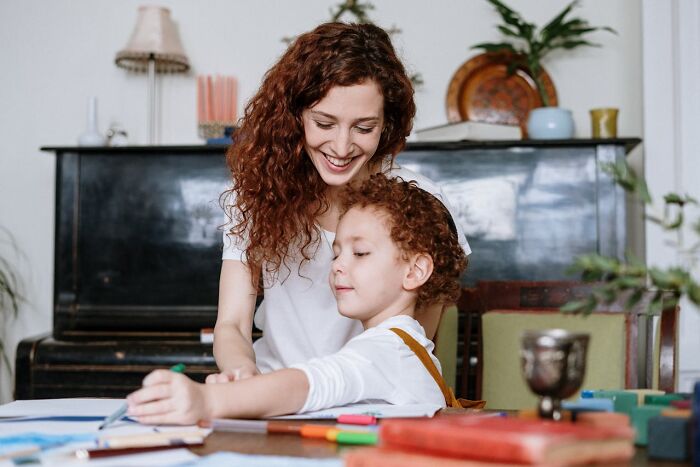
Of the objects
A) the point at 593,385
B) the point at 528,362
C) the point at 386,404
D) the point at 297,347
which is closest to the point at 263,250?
the point at 297,347

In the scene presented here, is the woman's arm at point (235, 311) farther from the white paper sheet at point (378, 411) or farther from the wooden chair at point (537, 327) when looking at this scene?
the wooden chair at point (537, 327)

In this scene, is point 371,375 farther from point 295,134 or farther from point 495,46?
point 495,46

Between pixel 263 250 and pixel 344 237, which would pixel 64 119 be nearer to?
pixel 263 250

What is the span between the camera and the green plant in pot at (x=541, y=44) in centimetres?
324

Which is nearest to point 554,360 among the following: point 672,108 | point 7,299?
point 672,108

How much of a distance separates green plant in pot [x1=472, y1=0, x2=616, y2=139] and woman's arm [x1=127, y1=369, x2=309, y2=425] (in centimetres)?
225

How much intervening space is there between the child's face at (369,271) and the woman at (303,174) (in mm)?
218

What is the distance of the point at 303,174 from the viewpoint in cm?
193

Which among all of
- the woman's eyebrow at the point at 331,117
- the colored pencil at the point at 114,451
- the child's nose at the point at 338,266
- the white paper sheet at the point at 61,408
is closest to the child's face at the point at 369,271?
the child's nose at the point at 338,266

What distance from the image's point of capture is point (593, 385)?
6.70 feet

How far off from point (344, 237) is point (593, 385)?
32.1 inches

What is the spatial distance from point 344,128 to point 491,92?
2.00 metres

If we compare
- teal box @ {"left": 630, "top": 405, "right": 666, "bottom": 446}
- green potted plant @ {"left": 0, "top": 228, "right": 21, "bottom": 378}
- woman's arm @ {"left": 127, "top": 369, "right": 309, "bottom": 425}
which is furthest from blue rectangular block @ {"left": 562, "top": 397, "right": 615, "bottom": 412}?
green potted plant @ {"left": 0, "top": 228, "right": 21, "bottom": 378}

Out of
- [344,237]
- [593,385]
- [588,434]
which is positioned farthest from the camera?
[593,385]
